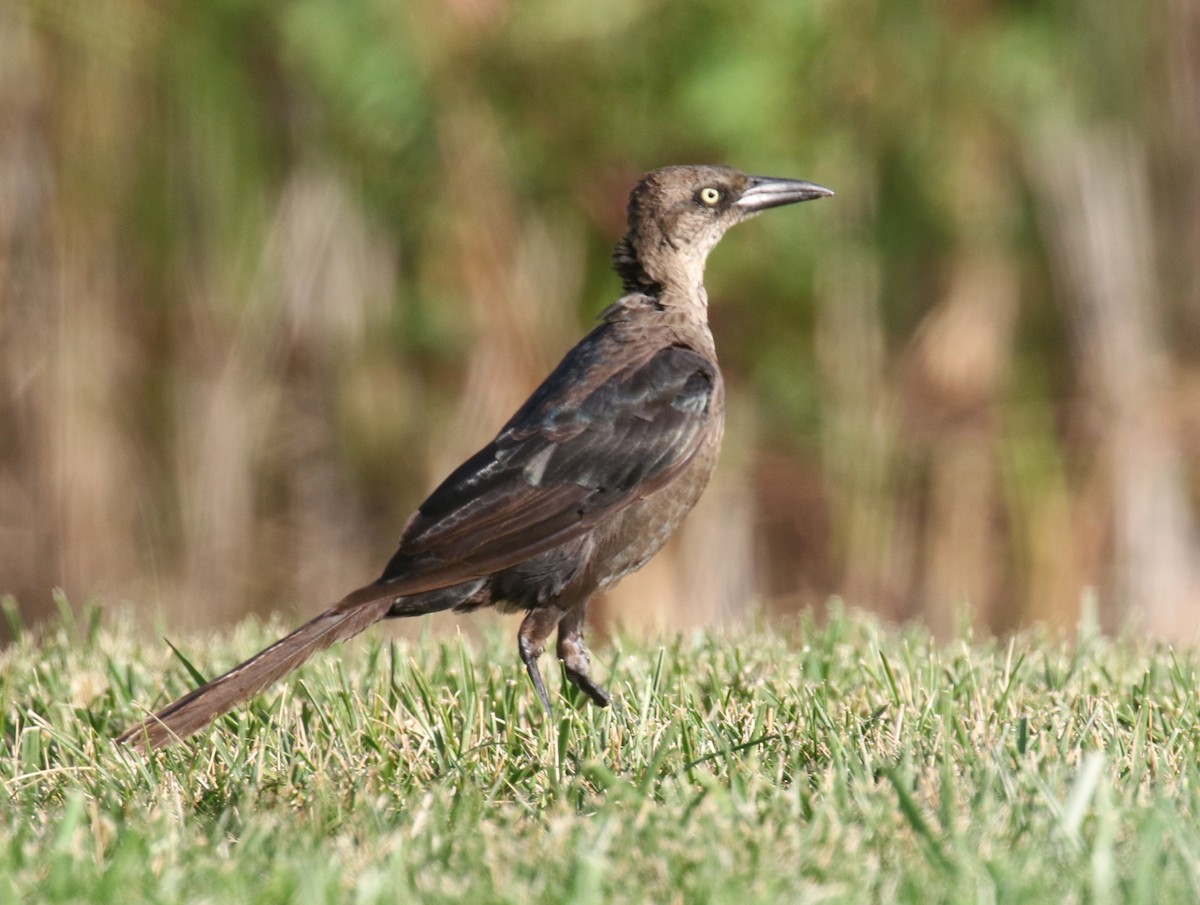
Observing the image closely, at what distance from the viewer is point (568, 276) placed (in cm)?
838

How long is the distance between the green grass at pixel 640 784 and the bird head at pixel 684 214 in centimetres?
119

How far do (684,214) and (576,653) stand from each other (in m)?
1.54

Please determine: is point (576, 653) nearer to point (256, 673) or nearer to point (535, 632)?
point (535, 632)

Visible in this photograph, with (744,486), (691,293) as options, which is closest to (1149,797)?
(691,293)

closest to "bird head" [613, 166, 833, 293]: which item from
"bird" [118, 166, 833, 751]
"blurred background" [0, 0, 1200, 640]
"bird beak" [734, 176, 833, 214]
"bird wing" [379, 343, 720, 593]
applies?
"bird beak" [734, 176, 833, 214]

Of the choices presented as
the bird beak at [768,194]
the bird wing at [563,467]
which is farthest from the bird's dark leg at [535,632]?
the bird beak at [768,194]

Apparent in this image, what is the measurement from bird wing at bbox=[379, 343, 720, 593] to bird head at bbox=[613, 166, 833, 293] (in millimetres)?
493

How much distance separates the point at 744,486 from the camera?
8.58 m

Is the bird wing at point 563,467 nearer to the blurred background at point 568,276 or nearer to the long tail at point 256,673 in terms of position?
the long tail at point 256,673

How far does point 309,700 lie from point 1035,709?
5.52ft

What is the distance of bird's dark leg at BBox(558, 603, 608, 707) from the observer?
4.41 meters

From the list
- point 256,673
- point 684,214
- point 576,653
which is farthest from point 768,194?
point 256,673

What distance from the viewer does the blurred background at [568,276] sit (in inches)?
323

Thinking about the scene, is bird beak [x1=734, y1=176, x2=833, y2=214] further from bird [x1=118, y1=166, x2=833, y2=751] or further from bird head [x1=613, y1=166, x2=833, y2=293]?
bird [x1=118, y1=166, x2=833, y2=751]
